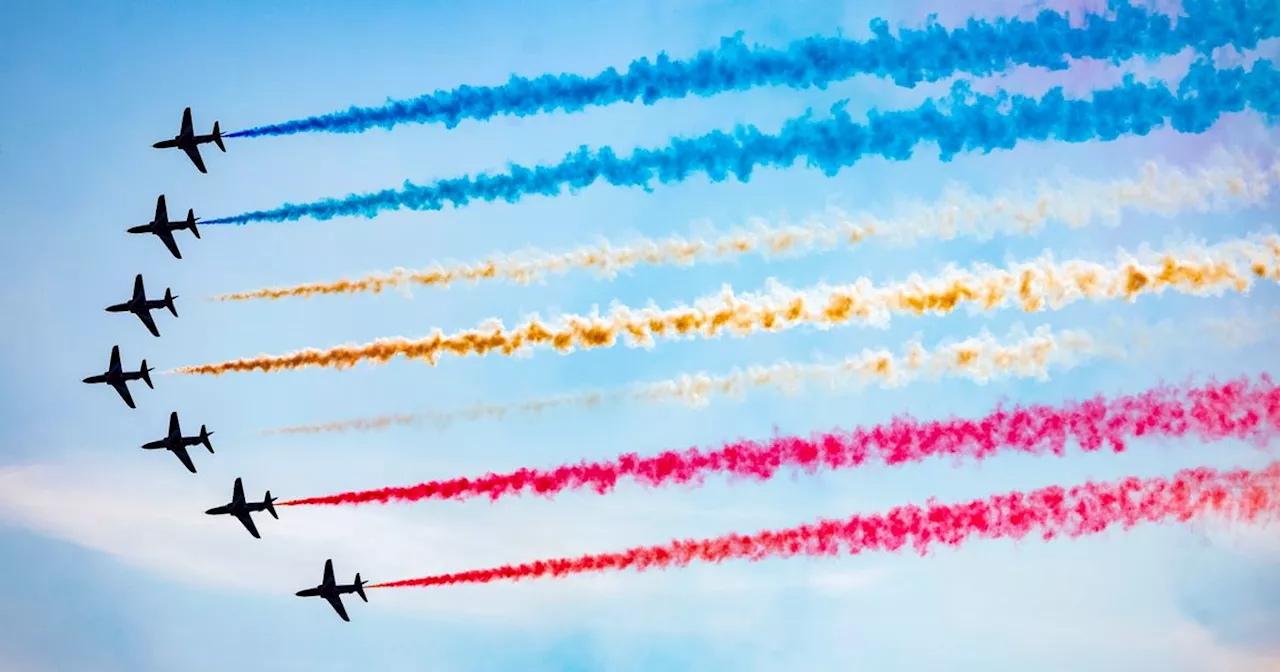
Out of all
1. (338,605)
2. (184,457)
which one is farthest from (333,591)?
(184,457)

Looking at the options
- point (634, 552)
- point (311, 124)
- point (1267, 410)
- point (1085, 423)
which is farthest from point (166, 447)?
point (1267, 410)

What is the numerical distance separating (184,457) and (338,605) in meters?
10.2

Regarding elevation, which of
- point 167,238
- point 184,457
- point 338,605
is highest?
point 167,238

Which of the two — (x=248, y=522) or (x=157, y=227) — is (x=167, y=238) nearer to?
(x=157, y=227)

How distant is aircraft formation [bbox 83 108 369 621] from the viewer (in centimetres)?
5972

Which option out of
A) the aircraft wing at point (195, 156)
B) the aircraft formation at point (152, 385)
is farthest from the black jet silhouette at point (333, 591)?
the aircraft wing at point (195, 156)

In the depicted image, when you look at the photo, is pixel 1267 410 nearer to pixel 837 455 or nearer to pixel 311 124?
pixel 837 455

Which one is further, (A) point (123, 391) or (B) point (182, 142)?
(A) point (123, 391)

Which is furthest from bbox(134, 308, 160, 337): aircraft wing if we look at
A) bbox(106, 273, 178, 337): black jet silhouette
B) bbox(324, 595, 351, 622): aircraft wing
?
bbox(324, 595, 351, 622): aircraft wing

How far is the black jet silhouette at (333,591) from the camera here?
59781 millimetres

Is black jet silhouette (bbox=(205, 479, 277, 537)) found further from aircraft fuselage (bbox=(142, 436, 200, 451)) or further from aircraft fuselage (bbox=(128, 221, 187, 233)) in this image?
aircraft fuselage (bbox=(128, 221, 187, 233))

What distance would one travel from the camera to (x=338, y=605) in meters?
60.9

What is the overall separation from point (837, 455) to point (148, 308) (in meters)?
36.0

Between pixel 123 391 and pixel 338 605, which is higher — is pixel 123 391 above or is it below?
above
